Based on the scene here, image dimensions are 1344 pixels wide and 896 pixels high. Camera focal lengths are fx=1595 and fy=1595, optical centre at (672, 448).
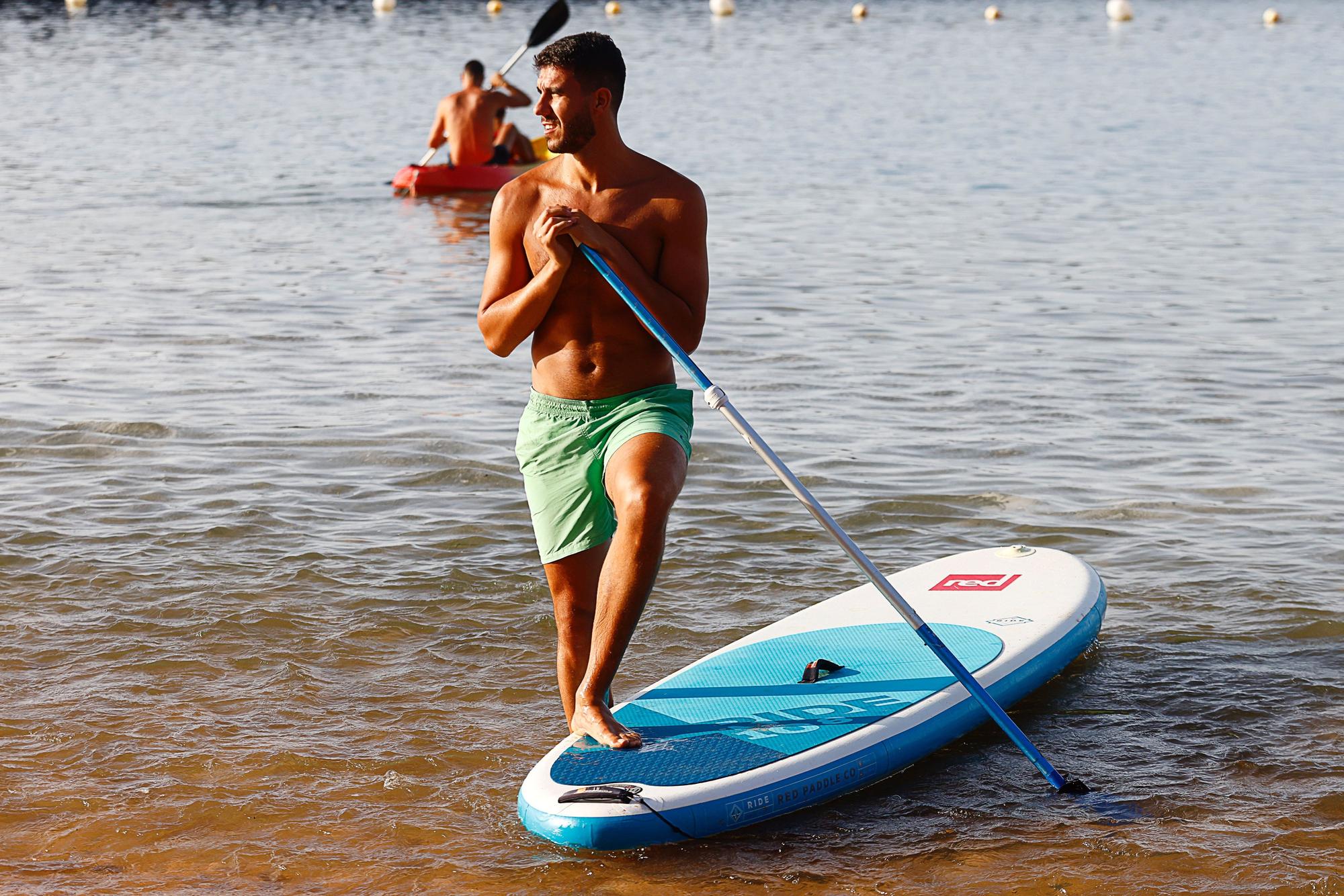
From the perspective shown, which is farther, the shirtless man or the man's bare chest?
the man's bare chest

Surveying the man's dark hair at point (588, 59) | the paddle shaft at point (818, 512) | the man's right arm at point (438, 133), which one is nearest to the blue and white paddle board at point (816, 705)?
the paddle shaft at point (818, 512)

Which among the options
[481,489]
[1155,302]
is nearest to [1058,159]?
[1155,302]

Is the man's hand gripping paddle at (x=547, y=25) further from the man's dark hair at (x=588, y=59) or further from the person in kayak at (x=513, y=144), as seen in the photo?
the man's dark hair at (x=588, y=59)

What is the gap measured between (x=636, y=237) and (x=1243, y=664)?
9.00 feet

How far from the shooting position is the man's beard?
4125 mm

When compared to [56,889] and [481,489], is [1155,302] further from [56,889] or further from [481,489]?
[56,889]

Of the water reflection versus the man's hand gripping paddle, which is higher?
the man's hand gripping paddle

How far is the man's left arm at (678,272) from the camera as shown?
416 centimetres

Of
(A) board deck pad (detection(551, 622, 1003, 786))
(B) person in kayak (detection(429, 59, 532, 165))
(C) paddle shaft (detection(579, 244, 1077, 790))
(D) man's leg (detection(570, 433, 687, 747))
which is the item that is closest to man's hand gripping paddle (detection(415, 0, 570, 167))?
(B) person in kayak (detection(429, 59, 532, 165))

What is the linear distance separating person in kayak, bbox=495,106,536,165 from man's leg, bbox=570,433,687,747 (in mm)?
14193

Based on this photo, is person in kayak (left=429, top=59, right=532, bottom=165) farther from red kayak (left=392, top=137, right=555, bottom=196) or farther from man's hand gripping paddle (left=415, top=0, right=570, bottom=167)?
man's hand gripping paddle (left=415, top=0, right=570, bottom=167)

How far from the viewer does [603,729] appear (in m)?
4.28

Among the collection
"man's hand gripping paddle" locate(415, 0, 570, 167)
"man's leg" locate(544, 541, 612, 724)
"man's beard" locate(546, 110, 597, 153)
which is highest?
"man's beard" locate(546, 110, 597, 153)

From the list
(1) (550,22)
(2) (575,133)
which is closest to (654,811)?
(2) (575,133)
